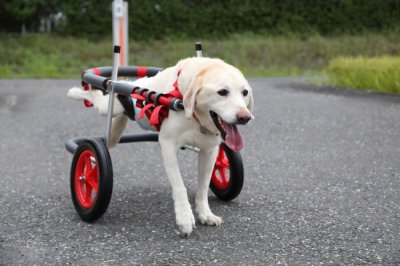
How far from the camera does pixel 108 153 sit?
3.59 meters

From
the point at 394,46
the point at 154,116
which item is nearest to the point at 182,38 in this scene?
the point at 394,46

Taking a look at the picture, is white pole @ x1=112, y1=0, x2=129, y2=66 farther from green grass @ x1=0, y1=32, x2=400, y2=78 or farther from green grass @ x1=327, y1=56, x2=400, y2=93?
green grass @ x1=0, y1=32, x2=400, y2=78

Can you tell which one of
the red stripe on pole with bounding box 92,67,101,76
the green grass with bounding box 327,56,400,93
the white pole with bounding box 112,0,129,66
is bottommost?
the green grass with bounding box 327,56,400,93

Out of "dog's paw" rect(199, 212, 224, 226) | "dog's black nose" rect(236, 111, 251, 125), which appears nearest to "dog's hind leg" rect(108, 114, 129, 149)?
"dog's paw" rect(199, 212, 224, 226)

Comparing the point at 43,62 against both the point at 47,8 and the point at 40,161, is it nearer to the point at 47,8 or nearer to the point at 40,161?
the point at 47,8

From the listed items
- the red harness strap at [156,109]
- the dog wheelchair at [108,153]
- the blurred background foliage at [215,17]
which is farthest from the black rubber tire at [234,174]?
the blurred background foliage at [215,17]

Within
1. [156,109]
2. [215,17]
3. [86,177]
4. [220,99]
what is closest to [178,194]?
[156,109]

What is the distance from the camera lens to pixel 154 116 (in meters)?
3.34

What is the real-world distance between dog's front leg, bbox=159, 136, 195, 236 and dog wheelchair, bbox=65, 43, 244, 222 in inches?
6.2

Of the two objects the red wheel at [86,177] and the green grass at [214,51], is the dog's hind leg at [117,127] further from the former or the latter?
the green grass at [214,51]

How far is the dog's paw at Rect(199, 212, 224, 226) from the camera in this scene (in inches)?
143

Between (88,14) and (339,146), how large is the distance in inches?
603

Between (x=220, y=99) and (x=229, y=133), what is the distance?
0.61 ft

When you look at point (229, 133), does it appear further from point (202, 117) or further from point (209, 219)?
point (209, 219)
